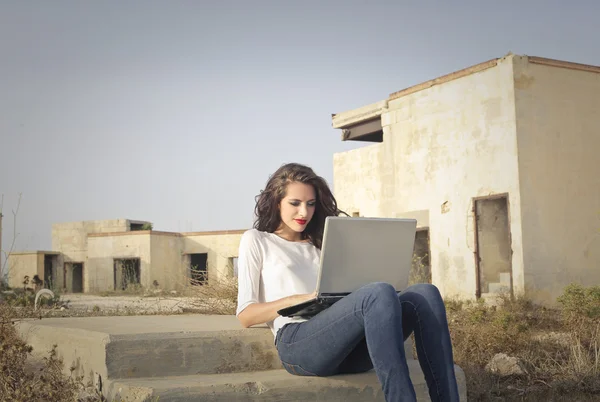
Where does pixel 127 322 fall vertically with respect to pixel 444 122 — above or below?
below

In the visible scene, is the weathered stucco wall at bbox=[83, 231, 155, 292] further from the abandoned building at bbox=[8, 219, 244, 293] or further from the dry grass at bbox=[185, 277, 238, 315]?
the dry grass at bbox=[185, 277, 238, 315]

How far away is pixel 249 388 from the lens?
3.52 m

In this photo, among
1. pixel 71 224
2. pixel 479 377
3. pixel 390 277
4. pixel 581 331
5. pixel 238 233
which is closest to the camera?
pixel 390 277

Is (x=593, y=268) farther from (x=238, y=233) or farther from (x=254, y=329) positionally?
(x=238, y=233)

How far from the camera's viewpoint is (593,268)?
13.0 metres

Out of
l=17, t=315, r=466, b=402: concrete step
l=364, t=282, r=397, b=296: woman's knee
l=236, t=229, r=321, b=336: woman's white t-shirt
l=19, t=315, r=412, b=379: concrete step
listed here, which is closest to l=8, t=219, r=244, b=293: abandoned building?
l=19, t=315, r=412, b=379: concrete step

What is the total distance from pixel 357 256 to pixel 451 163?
10.9 metres

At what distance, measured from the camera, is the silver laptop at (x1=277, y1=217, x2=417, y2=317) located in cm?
335

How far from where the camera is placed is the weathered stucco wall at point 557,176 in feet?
40.8

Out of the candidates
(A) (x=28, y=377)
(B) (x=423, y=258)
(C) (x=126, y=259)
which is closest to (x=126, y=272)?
(C) (x=126, y=259)

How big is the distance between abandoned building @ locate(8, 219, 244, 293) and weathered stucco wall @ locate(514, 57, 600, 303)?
16.0 m

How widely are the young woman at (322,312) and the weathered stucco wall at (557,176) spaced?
9.14 m

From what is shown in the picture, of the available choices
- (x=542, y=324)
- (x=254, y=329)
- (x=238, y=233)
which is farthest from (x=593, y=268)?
(x=238, y=233)

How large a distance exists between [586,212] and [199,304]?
8.41 metres
